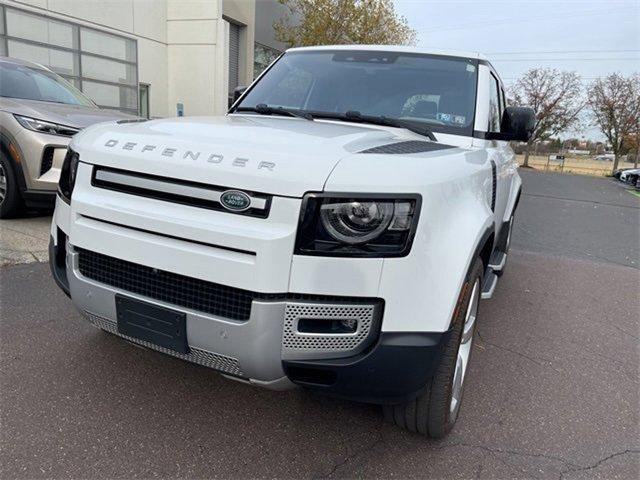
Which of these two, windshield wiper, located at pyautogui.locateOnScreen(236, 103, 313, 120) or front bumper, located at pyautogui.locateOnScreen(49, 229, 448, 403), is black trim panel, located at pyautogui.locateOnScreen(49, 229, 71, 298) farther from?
windshield wiper, located at pyautogui.locateOnScreen(236, 103, 313, 120)

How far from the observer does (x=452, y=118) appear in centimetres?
319

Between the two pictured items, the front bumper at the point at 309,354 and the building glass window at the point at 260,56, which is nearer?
the front bumper at the point at 309,354

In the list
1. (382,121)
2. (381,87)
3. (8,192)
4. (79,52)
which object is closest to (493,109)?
(381,87)

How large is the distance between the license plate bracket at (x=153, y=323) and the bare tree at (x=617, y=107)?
44.7 m

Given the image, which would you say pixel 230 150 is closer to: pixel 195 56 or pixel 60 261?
pixel 60 261

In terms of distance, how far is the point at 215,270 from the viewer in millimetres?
1842

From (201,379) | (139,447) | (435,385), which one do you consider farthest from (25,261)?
(435,385)

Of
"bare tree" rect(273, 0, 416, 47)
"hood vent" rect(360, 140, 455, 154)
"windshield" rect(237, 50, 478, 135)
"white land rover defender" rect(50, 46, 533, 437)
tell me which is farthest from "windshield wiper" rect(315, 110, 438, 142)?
"bare tree" rect(273, 0, 416, 47)

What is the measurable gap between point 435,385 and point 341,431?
1.84 ft

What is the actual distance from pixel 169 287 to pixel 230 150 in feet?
1.92

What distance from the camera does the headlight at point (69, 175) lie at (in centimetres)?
231

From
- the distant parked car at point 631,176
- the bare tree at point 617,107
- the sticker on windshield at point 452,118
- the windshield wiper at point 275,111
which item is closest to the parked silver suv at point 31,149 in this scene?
the windshield wiper at point 275,111

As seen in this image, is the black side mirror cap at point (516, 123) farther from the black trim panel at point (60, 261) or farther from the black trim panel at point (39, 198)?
the black trim panel at point (39, 198)

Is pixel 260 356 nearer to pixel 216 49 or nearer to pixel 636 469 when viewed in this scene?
pixel 636 469
